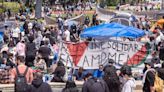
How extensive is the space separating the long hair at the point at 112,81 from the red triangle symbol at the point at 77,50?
4.42m

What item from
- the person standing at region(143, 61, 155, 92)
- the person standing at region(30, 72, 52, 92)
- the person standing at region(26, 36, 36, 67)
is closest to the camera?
the person standing at region(30, 72, 52, 92)

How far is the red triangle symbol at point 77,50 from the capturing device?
1637 cm

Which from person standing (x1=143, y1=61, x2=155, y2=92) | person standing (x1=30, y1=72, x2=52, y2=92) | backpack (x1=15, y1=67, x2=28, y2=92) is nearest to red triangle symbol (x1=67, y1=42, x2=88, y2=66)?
person standing (x1=143, y1=61, x2=155, y2=92)

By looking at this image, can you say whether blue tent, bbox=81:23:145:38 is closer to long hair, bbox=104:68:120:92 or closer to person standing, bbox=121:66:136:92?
long hair, bbox=104:68:120:92

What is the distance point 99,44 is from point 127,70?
482 centimetres

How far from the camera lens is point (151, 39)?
65.4 feet

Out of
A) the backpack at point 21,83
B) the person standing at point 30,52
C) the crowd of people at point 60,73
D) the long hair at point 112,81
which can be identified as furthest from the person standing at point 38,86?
the person standing at point 30,52

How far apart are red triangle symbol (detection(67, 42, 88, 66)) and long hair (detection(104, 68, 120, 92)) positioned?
442 centimetres

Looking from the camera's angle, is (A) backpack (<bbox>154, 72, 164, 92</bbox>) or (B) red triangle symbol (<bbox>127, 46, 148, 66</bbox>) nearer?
(A) backpack (<bbox>154, 72, 164, 92</bbox>)

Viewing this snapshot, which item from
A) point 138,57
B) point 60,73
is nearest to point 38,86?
point 60,73

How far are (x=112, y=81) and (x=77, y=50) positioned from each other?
4.75 meters

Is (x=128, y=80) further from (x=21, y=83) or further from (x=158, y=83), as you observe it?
(x=21, y=83)

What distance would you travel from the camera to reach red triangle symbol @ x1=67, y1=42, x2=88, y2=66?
644 inches

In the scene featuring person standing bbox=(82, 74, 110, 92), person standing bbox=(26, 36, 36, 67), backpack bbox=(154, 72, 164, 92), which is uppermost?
person standing bbox=(82, 74, 110, 92)
